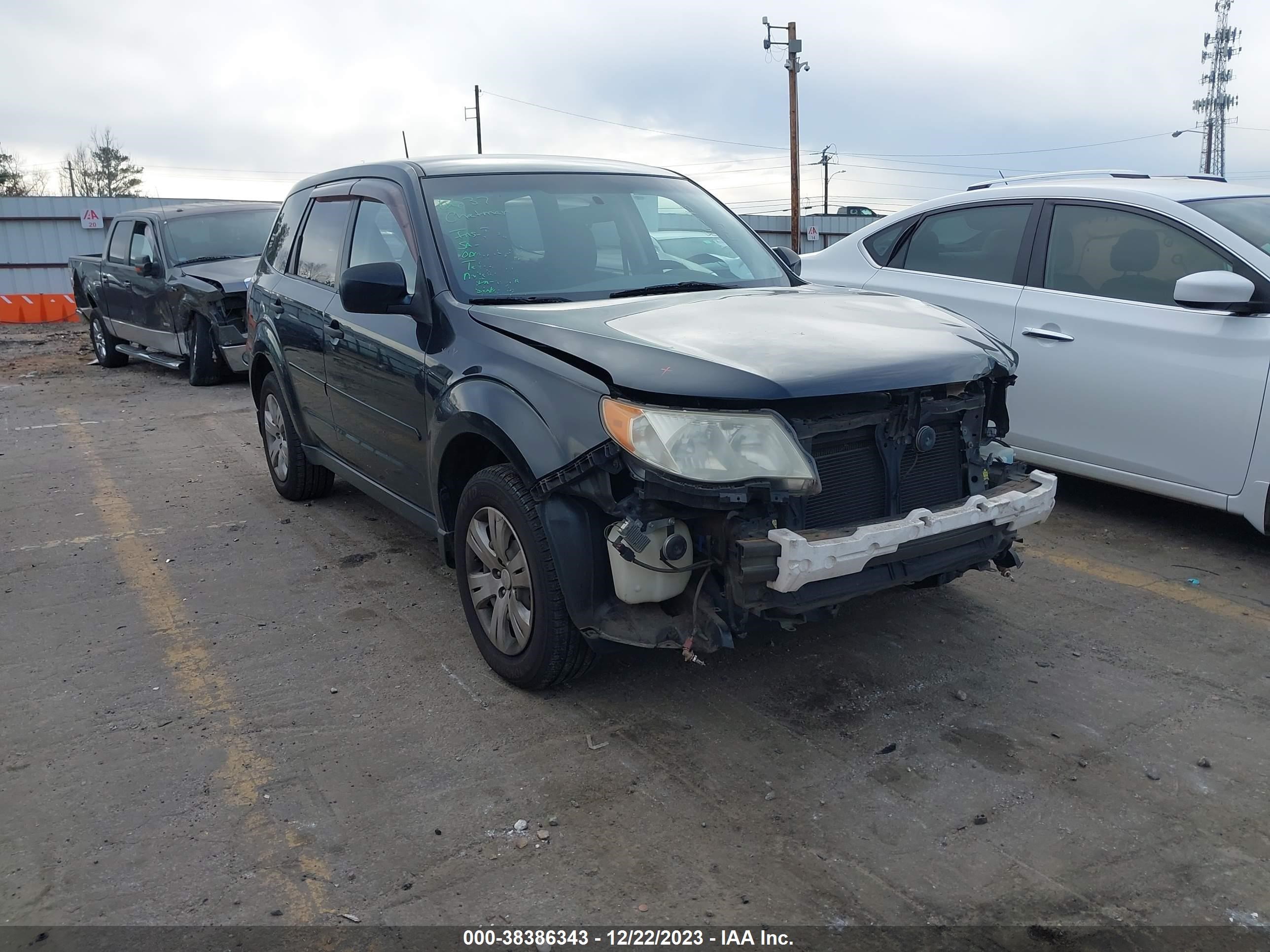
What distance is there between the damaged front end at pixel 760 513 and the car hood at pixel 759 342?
8 centimetres

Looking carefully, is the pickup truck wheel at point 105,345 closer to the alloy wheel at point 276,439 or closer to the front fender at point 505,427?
the alloy wheel at point 276,439

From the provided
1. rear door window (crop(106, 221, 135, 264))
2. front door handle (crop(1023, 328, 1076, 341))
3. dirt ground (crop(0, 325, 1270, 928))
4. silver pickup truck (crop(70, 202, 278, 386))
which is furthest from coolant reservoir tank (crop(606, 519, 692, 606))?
rear door window (crop(106, 221, 135, 264))

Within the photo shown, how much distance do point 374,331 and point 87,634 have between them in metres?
1.79

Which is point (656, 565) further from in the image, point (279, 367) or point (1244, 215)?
point (1244, 215)

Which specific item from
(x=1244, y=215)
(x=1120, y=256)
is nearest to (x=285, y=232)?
(x=1120, y=256)

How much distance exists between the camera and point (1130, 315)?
5113 millimetres

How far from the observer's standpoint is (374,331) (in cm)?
445

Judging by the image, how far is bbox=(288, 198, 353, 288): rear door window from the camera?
5043mm

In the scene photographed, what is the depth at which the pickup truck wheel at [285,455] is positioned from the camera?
596 cm

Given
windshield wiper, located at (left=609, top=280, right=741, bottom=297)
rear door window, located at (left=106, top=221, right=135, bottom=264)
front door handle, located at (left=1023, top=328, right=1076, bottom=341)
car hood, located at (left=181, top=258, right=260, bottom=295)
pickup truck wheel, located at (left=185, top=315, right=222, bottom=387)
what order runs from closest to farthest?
windshield wiper, located at (left=609, top=280, right=741, bottom=297) → front door handle, located at (left=1023, top=328, right=1076, bottom=341) → car hood, located at (left=181, top=258, right=260, bottom=295) → pickup truck wheel, located at (left=185, top=315, right=222, bottom=387) → rear door window, located at (left=106, top=221, right=135, bottom=264)

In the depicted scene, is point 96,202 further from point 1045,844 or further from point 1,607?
point 1045,844

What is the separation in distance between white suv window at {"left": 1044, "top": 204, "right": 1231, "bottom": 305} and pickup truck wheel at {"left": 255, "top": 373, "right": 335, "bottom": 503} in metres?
4.25

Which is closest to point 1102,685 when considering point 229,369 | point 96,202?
point 229,369

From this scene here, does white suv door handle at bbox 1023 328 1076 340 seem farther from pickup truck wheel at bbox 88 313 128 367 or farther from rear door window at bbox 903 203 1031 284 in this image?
pickup truck wheel at bbox 88 313 128 367
